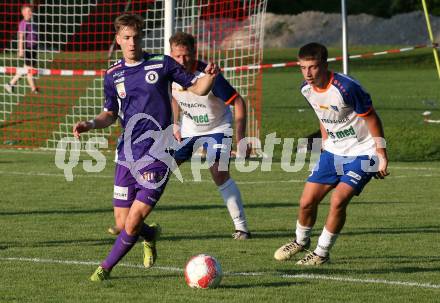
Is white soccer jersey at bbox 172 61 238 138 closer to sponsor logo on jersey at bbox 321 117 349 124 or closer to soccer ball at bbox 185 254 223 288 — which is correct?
sponsor logo on jersey at bbox 321 117 349 124

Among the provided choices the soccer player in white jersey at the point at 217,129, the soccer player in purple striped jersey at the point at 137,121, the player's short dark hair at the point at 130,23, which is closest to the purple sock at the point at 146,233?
the soccer player in purple striped jersey at the point at 137,121

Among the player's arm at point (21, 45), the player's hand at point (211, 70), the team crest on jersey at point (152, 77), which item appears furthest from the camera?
the player's arm at point (21, 45)

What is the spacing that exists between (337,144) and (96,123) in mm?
2075

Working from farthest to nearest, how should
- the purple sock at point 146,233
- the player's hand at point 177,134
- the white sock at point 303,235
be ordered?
the player's hand at point 177,134, the white sock at point 303,235, the purple sock at point 146,233

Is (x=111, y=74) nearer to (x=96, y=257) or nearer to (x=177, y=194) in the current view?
(x=96, y=257)

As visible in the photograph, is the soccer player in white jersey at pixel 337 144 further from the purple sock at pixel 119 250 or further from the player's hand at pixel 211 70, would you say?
the purple sock at pixel 119 250

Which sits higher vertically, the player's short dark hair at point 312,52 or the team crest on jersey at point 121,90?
the player's short dark hair at point 312,52

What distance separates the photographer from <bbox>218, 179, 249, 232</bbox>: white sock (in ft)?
34.3

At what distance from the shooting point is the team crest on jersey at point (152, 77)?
820cm

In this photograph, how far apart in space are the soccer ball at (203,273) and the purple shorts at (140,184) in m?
0.60

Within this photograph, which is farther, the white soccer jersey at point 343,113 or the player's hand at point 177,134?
the player's hand at point 177,134

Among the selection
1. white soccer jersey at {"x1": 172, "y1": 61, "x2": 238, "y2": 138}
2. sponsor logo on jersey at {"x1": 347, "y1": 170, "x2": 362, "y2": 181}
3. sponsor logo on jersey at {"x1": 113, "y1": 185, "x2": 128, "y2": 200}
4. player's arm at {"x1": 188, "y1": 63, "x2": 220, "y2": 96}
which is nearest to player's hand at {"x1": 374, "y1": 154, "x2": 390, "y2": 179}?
sponsor logo on jersey at {"x1": 347, "y1": 170, "x2": 362, "y2": 181}

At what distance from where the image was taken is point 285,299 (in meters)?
7.36

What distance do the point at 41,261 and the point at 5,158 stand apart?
987 cm
